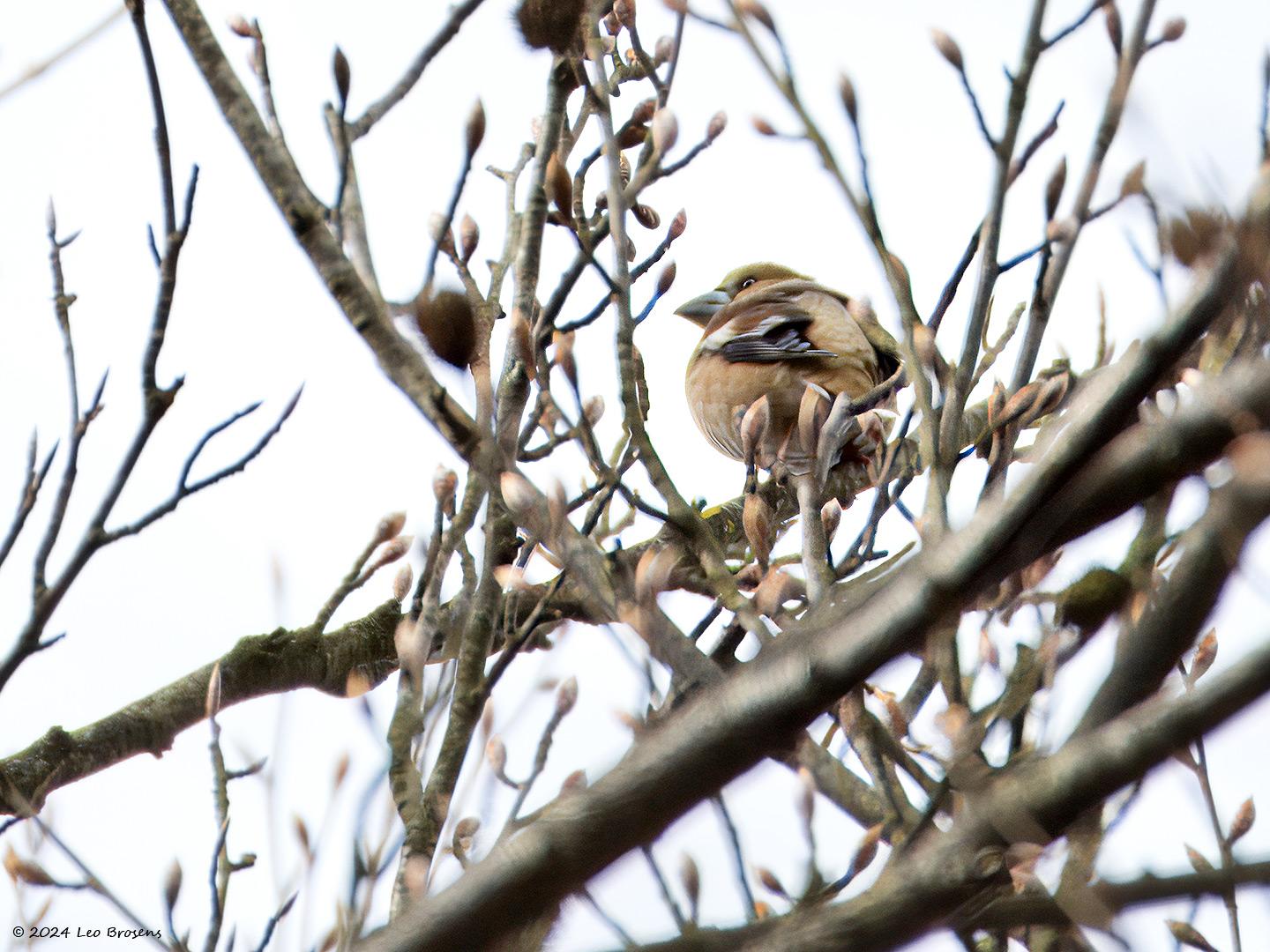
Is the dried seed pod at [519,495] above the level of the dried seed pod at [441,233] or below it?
below

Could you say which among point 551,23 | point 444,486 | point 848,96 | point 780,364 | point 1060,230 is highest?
point 780,364

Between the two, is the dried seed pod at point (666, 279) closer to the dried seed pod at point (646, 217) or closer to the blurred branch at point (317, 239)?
the dried seed pod at point (646, 217)

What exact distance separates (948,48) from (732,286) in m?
4.20

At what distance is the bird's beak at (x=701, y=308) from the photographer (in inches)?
233

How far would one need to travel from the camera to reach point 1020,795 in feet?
3.49

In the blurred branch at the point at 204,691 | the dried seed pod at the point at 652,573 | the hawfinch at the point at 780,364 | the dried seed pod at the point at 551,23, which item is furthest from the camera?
the hawfinch at the point at 780,364

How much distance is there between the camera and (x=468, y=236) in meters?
2.47

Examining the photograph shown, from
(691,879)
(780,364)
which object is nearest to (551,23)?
(691,879)

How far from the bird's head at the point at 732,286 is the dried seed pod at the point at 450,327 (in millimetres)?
4030

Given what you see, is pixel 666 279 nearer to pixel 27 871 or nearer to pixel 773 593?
pixel 773 593

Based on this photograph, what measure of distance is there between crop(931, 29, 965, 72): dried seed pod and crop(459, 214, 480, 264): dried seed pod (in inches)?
34.6

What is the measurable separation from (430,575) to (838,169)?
87 centimetres

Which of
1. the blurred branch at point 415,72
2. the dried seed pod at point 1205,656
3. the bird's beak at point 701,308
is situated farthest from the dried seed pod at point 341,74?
the bird's beak at point 701,308

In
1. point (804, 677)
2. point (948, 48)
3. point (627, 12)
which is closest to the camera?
point (804, 677)
